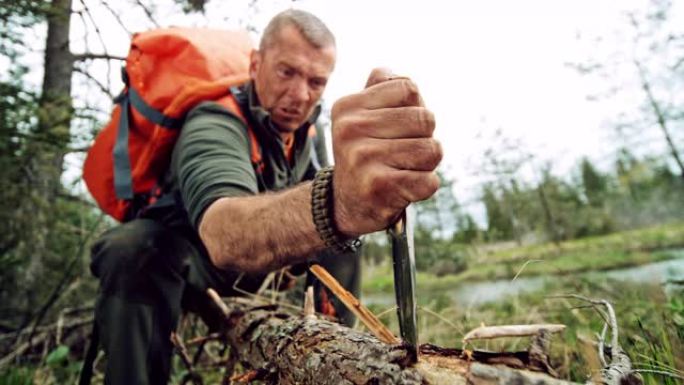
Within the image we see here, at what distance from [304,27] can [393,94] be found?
4.91ft

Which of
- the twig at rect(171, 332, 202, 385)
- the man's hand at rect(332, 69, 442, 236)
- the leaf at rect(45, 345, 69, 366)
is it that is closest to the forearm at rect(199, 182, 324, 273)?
the man's hand at rect(332, 69, 442, 236)

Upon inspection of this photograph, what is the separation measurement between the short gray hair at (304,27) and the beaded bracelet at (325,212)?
4.47 ft

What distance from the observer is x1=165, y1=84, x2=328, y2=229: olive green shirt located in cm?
144

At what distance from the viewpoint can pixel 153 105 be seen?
211 cm

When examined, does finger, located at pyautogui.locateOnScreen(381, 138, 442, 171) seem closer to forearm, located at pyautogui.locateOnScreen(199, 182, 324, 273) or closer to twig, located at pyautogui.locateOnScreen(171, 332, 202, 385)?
forearm, located at pyautogui.locateOnScreen(199, 182, 324, 273)

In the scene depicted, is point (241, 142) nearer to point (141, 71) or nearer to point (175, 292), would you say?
point (175, 292)

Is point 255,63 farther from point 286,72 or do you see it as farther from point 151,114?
point 151,114

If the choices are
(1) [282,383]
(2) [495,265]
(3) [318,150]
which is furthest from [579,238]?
(1) [282,383]

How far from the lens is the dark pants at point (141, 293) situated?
1663 millimetres

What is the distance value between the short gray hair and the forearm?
119 centimetres

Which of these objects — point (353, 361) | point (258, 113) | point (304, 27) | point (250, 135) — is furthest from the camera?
point (304, 27)

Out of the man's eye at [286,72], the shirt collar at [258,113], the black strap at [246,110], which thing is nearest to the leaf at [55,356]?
the black strap at [246,110]

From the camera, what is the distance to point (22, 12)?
7.61 feet

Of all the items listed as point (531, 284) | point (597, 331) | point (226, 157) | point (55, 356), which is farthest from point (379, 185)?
point (531, 284)
